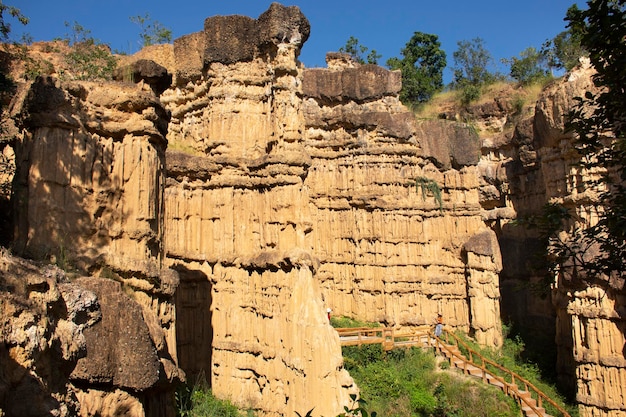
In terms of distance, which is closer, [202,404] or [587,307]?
[202,404]

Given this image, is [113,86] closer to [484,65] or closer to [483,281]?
[483,281]

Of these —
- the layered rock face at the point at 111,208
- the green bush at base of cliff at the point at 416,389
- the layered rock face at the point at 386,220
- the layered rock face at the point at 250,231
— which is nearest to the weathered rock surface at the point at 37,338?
the layered rock face at the point at 111,208

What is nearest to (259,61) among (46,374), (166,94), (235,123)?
(235,123)

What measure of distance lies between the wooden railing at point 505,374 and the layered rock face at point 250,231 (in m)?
7.69

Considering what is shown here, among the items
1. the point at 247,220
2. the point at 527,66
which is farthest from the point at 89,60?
the point at 527,66

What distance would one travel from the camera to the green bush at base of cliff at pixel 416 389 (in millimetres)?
16688

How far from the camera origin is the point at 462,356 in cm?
1953

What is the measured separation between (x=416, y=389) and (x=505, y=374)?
4.40m

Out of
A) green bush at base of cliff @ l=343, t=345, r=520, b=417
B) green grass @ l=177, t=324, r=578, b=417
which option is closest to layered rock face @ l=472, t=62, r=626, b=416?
green grass @ l=177, t=324, r=578, b=417

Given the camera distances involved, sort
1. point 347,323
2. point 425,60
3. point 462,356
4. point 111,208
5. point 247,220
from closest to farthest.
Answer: point 111,208
point 247,220
point 462,356
point 347,323
point 425,60

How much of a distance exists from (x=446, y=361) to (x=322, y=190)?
8.41m

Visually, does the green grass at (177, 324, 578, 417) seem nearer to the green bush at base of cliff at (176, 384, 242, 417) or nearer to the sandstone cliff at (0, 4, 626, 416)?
the sandstone cliff at (0, 4, 626, 416)

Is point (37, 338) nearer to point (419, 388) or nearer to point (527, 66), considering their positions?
point (419, 388)

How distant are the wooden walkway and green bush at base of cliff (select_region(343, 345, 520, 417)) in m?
0.37
